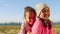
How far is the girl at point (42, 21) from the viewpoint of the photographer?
1520mm

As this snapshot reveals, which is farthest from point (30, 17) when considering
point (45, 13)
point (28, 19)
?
point (45, 13)

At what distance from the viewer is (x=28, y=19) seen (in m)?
1.62

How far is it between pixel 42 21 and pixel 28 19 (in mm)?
122

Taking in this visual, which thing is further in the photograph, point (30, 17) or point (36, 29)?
point (30, 17)

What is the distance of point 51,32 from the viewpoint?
5.21 feet

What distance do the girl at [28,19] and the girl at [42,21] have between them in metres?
0.06

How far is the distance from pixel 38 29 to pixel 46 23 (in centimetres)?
11

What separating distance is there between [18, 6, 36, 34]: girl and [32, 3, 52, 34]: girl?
0.06m

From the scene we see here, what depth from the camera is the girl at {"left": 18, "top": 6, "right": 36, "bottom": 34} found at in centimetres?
161

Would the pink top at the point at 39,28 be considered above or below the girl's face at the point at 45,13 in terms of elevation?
below

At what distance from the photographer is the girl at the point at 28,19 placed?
1.61 meters

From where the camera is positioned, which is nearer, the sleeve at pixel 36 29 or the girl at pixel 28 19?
the sleeve at pixel 36 29

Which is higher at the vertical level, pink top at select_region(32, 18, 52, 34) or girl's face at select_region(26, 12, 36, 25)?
girl's face at select_region(26, 12, 36, 25)

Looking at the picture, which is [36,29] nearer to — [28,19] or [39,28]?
[39,28]
